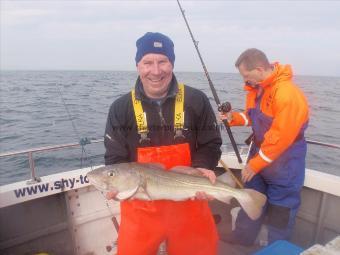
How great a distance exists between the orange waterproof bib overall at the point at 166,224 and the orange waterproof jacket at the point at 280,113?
1.08 meters

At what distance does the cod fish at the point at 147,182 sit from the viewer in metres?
Result: 3.16

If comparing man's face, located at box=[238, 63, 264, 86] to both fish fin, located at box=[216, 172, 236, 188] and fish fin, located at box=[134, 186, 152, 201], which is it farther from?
fish fin, located at box=[134, 186, 152, 201]

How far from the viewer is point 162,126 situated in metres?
3.49

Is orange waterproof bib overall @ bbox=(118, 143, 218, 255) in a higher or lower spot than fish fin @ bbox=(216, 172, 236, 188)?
lower

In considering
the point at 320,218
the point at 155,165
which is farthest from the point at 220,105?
the point at 320,218

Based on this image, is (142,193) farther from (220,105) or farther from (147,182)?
(220,105)

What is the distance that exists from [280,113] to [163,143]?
1407 mm

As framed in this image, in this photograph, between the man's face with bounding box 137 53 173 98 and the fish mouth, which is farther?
the man's face with bounding box 137 53 173 98

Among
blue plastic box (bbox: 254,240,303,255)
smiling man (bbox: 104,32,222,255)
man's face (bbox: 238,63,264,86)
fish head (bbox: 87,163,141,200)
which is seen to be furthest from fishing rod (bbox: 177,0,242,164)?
fish head (bbox: 87,163,141,200)

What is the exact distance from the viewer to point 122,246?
11.1ft

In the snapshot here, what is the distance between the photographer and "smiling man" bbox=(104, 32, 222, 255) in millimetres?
3350

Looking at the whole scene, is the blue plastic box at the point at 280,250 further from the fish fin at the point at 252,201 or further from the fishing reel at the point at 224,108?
the fishing reel at the point at 224,108

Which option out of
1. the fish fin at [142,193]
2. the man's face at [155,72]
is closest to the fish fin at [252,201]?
the fish fin at [142,193]

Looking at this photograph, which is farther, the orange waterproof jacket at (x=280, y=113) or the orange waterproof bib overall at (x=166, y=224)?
the orange waterproof jacket at (x=280, y=113)
